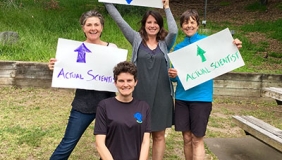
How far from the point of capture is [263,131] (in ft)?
11.0

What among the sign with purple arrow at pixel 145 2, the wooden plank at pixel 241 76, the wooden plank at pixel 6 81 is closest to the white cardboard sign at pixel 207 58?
the sign with purple arrow at pixel 145 2

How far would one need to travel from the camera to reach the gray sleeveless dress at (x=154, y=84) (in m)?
2.96

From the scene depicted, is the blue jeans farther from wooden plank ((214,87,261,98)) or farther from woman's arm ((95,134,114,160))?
wooden plank ((214,87,261,98))

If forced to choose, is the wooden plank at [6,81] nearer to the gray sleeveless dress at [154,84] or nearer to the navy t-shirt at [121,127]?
the gray sleeveless dress at [154,84]

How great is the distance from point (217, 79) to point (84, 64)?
365 centimetres

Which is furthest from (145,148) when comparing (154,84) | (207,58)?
Answer: (207,58)

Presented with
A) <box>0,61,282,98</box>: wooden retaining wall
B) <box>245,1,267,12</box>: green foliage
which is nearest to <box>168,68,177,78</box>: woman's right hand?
<box>0,61,282,98</box>: wooden retaining wall

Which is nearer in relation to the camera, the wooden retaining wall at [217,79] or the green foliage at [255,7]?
the wooden retaining wall at [217,79]

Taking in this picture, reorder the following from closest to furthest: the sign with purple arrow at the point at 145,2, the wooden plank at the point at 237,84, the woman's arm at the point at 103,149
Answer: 1. the woman's arm at the point at 103,149
2. the sign with purple arrow at the point at 145,2
3. the wooden plank at the point at 237,84

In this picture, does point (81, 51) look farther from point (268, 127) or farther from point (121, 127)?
point (268, 127)

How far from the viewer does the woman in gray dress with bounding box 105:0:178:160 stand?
2961mm

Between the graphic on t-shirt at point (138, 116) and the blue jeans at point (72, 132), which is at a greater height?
the graphic on t-shirt at point (138, 116)

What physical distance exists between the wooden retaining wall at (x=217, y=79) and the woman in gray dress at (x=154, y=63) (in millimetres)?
3292

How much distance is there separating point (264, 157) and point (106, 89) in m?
2.12
